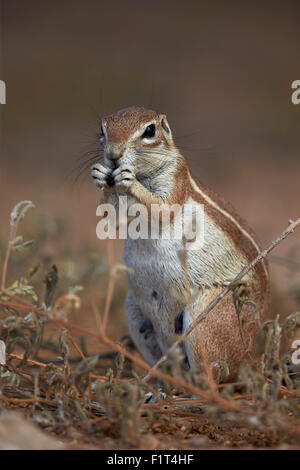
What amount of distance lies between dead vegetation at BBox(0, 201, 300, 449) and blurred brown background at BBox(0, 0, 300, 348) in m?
2.42

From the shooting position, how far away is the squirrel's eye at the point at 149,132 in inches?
159

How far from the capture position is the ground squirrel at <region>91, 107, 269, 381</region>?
3.91m

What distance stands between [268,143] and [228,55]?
15.4 ft

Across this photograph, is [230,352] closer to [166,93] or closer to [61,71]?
[166,93]

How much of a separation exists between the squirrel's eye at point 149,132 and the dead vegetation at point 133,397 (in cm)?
102

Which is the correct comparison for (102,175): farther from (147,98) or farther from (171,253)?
(147,98)

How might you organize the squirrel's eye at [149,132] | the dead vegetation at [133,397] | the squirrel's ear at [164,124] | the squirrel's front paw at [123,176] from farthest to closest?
the squirrel's ear at [164,124]
the squirrel's eye at [149,132]
the squirrel's front paw at [123,176]
the dead vegetation at [133,397]

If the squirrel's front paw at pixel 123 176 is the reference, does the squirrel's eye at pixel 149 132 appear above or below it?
above

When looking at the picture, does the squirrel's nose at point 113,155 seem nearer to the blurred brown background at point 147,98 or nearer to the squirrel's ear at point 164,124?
the squirrel's ear at point 164,124

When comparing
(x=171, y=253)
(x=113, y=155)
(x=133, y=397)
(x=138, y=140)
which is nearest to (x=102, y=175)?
(x=113, y=155)

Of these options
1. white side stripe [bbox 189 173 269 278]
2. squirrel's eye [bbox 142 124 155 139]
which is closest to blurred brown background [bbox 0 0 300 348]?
white side stripe [bbox 189 173 269 278]

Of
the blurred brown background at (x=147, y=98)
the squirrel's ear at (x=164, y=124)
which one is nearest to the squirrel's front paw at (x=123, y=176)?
the squirrel's ear at (x=164, y=124)

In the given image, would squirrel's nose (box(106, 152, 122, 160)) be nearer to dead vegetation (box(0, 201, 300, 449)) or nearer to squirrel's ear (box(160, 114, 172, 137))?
squirrel's ear (box(160, 114, 172, 137))

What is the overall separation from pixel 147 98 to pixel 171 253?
25.7 feet
